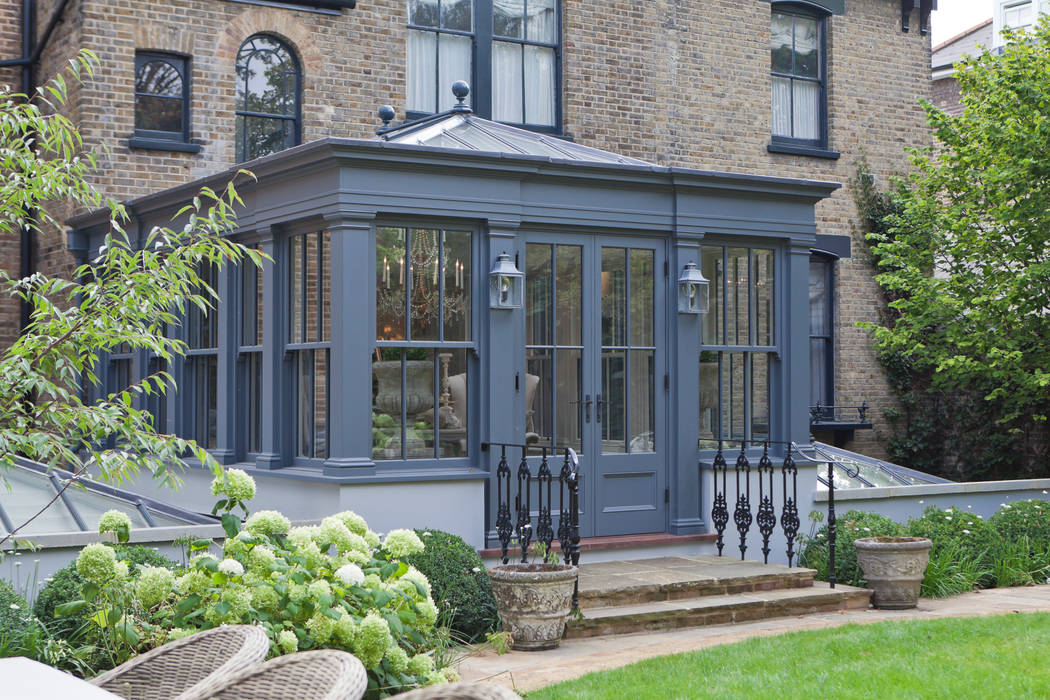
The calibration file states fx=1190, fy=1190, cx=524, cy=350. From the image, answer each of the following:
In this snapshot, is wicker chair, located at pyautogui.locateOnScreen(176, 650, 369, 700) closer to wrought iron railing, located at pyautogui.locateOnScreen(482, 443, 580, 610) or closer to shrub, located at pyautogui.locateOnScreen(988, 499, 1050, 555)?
wrought iron railing, located at pyautogui.locateOnScreen(482, 443, 580, 610)

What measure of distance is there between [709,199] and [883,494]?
127 inches

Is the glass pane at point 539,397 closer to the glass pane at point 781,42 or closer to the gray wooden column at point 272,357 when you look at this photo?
the gray wooden column at point 272,357

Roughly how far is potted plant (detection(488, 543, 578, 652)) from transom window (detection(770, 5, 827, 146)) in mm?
9276

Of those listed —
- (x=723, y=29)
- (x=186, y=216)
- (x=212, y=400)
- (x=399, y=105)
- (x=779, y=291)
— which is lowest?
(x=212, y=400)

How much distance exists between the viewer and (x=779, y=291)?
10461 mm

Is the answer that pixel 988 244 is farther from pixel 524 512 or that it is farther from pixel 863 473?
pixel 524 512

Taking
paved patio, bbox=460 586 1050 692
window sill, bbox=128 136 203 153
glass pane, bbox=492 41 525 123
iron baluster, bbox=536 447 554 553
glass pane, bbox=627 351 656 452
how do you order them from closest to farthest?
paved patio, bbox=460 586 1050 692 < iron baluster, bbox=536 447 554 553 < glass pane, bbox=627 351 656 452 < window sill, bbox=128 136 203 153 < glass pane, bbox=492 41 525 123

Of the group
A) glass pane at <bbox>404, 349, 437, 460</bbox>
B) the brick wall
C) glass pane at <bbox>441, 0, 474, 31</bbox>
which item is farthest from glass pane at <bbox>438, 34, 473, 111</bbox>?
glass pane at <bbox>404, 349, 437, 460</bbox>

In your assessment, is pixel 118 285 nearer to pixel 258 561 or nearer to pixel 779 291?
pixel 258 561

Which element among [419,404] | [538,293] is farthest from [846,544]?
[419,404]

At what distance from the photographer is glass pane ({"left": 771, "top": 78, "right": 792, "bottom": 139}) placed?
1541 centimetres

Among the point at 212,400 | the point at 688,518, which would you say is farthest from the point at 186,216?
the point at 688,518

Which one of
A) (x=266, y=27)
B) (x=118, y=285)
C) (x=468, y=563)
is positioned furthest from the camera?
(x=266, y=27)

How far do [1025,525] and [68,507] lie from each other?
8.21 metres
